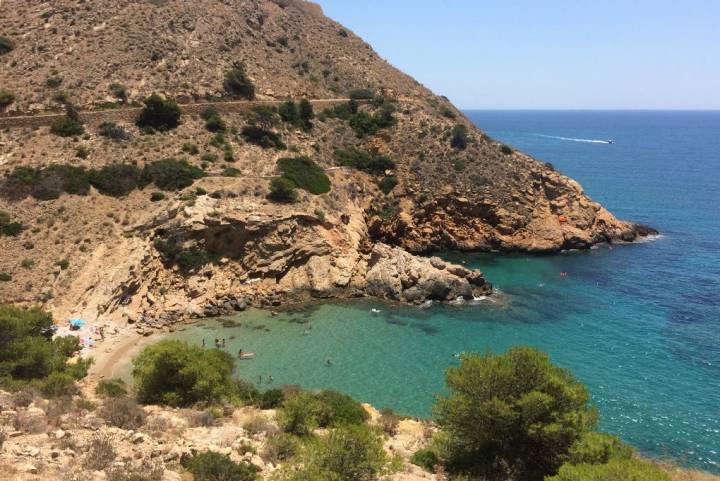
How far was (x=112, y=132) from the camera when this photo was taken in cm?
4547

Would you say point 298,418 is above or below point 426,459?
above

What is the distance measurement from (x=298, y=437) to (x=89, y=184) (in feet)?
105

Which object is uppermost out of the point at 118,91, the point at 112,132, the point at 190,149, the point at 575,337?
the point at 118,91

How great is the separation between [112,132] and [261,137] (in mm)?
13964

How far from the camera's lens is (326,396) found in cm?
2233

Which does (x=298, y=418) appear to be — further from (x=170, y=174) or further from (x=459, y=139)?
(x=459, y=139)

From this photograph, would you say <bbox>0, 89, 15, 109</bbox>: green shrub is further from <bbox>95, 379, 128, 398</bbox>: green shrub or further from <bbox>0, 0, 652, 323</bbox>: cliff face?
<bbox>95, 379, 128, 398</bbox>: green shrub

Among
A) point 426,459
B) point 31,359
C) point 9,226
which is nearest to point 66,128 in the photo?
point 9,226

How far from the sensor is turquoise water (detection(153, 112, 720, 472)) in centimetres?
2633

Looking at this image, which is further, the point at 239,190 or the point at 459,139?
the point at 459,139

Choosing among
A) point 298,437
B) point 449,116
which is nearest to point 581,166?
point 449,116

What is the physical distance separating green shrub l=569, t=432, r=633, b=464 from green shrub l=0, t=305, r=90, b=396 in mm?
18992

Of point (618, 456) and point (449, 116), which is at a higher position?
point (449, 116)

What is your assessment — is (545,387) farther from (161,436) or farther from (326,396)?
(161,436)
